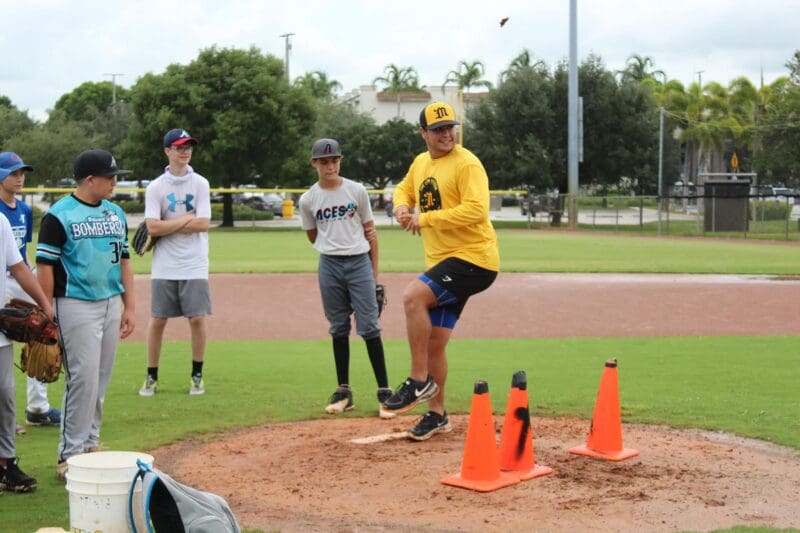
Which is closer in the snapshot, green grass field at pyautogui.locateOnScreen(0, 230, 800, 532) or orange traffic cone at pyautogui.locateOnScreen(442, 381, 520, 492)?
orange traffic cone at pyautogui.locateOnScreen(442, 381, 520, 492)

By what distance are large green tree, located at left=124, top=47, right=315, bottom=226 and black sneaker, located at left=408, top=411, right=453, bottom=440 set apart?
141 ft

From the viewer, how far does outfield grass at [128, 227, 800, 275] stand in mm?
25031

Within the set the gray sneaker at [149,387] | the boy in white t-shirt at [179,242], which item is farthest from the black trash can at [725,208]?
the gray sneaker at [149,387]

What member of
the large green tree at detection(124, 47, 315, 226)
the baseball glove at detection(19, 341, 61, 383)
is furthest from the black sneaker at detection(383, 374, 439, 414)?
the large green tree at detection(124, 47, 315, 226)

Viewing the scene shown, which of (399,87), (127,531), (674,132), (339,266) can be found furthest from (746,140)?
(127,531)

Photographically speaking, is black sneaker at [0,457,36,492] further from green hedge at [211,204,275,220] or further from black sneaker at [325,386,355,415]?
green hedge at [211,204,275,220]

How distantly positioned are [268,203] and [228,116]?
18.6 metres

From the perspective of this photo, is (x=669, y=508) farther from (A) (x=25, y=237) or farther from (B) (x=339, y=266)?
(A) (x=25, y=237)

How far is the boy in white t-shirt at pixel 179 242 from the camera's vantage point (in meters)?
9.34

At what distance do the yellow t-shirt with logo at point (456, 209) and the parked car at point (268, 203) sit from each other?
60.4 metres

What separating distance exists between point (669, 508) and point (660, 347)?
7112 mm

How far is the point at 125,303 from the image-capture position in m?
7.00

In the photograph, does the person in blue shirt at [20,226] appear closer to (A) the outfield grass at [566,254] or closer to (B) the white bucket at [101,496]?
(B) the white bucket at [101,496]

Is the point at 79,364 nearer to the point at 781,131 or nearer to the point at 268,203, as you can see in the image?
the point at 781,131
